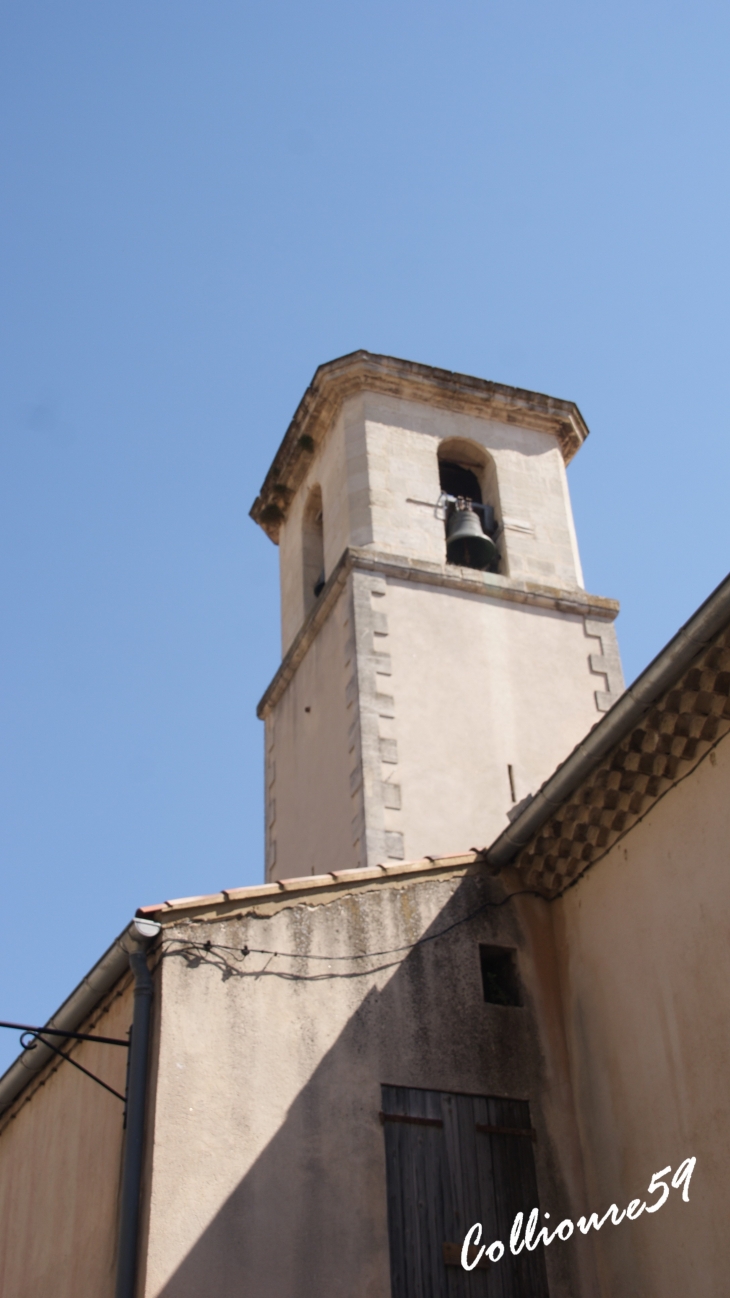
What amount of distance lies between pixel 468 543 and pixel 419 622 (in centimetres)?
140

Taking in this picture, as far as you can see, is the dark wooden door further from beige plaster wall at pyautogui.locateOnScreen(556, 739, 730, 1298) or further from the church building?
beige plaster wall at pyautogui.locateOnScreen(556, 739, 730, 1298)

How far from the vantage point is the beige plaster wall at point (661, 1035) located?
7.55 meters

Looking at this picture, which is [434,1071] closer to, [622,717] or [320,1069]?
[320,1069]

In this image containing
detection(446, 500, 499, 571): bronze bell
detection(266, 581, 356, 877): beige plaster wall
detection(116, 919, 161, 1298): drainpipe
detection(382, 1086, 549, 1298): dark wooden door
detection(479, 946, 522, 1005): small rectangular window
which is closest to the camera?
detection(116, 919, 161, 1298): drainpipe

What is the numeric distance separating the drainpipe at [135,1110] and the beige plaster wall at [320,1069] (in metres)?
0.15

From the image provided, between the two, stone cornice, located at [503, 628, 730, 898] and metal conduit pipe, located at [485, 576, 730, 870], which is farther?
stone cornice, located at [503, 628, 730, 898]

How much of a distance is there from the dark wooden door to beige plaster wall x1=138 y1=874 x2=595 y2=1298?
0.08 m

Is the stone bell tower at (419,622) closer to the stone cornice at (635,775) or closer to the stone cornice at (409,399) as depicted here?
the stone cornice at (409,399)

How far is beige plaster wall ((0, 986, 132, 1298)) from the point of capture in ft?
27.2

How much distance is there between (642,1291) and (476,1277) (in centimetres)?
94

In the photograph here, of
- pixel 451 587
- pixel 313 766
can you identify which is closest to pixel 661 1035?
pixel 313 766

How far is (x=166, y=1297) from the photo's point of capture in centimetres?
730

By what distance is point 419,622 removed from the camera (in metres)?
13.9

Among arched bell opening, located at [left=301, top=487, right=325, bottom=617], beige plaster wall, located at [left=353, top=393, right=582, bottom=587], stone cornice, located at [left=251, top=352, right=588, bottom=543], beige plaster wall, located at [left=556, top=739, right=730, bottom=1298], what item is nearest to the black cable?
beige plaster wall, located at [left=556, top=739, right=730, bottom=1298]
